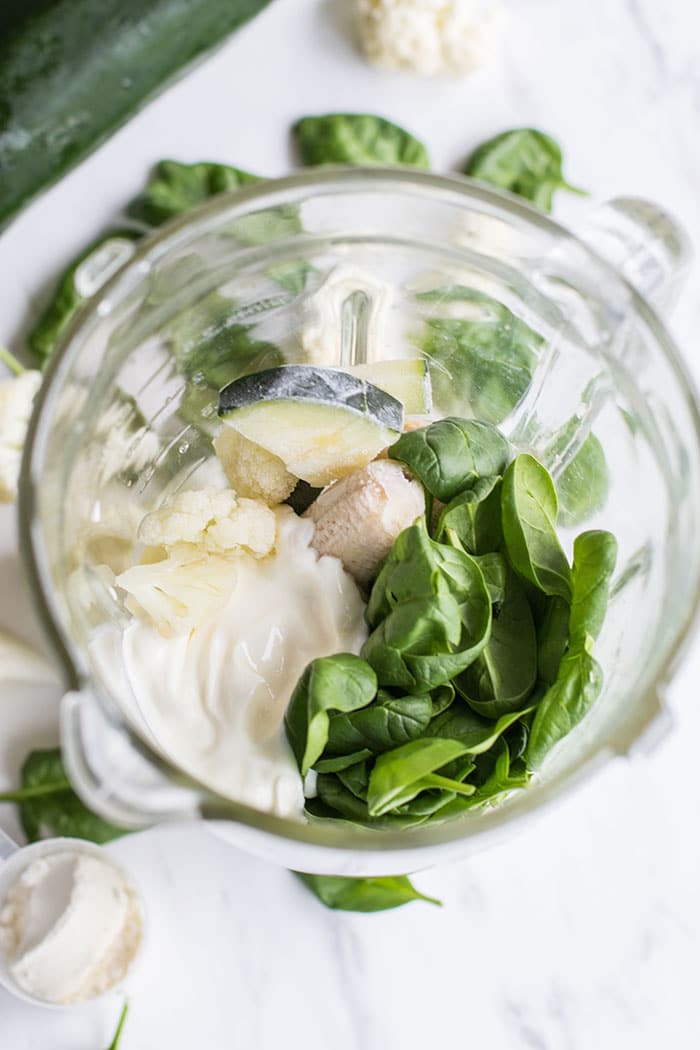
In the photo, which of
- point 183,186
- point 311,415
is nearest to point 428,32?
point 183,186

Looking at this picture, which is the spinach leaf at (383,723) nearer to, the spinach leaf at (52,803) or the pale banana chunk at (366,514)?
the pale banana chunk at (366,514)

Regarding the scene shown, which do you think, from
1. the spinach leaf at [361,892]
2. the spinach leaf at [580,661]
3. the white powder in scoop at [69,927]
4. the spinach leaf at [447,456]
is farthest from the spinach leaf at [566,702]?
the white powder in scoop at [69,927]

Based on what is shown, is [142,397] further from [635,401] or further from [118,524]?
[635,401]

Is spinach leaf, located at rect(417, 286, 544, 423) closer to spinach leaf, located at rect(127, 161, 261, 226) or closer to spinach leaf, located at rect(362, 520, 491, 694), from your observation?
spinach leaf, located at rect(362, 520, 491, 694)

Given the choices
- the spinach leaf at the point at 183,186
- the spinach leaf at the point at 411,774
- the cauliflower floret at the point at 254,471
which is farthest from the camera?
the spinach leaf at the point at 183,186

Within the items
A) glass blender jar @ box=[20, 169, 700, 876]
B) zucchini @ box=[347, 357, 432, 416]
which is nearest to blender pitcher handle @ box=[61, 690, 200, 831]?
glass blender jar @ box=[20, 169, 700, 876]

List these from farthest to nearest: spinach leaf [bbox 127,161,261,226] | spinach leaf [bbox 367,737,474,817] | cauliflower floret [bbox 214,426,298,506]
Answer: spinach leaf [bbox 127,161,261,226], cauliflower floret [bbox 214,426,298,506], spinach leaf [bbox 367,737,474,817]

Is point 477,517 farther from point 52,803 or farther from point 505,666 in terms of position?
point 52,803
